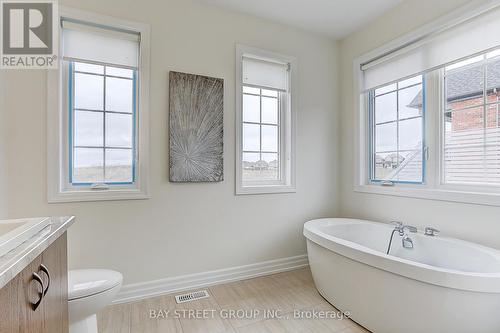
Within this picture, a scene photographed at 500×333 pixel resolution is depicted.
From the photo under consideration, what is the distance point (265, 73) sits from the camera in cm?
260

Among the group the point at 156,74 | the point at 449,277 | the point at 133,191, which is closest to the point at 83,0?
the point at 156,74

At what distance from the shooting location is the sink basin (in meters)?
0.74

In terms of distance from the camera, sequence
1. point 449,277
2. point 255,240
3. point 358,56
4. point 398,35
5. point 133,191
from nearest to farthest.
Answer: point 449,277 < point 133,191 < point 398,35 < point 255,240 < point 358,56

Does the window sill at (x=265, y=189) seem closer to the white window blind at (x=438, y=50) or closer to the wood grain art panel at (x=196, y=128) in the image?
the wood grain art panel at (x=196, y=128)

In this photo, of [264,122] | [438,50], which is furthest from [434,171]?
[264,122]

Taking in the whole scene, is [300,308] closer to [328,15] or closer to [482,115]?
[482,115]

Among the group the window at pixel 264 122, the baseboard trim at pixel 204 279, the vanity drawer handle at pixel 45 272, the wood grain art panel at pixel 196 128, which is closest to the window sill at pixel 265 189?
the window at pixel 264 122

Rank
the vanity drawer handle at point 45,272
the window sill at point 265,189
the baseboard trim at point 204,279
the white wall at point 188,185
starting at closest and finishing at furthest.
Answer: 1. the vanity drawer handle at point 45,272
2. the white wall at point 188,185
3. the baseboard trim at point 204,279
4. the window sill at point 265,189

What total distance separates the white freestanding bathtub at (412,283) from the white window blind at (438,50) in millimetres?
1459

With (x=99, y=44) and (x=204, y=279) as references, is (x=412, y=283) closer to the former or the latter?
(x=204, y=279)

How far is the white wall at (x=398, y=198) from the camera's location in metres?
1.80

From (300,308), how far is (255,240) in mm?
769

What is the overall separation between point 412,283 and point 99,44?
9.13 feet

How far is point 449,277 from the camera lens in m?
1.24
